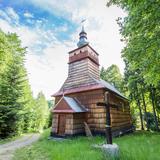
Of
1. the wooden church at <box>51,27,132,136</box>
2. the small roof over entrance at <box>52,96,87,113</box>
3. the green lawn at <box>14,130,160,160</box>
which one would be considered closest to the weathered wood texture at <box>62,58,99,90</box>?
the wooden church at <box>51,27,132,136</box>

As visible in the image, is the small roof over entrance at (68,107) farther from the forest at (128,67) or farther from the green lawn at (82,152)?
the forest at (128,67)

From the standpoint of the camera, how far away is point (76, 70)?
15.2 meters

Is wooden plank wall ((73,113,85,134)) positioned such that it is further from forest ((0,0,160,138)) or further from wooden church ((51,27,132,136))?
forest ((0,0,160,138))

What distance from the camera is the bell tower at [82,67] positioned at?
47.0 ft

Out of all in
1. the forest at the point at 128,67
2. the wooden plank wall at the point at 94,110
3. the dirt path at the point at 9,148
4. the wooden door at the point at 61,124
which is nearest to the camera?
the forest at the point at 128,67

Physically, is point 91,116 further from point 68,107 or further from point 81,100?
point 68,107

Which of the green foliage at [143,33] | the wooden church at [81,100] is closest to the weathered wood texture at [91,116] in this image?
the wooden church at [81,100]

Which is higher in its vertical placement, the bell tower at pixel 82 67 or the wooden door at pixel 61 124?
the bell tower at pixel 82 67

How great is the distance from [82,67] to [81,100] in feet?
11.3

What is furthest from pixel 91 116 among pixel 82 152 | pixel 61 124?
pixel 82 152

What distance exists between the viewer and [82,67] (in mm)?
14875

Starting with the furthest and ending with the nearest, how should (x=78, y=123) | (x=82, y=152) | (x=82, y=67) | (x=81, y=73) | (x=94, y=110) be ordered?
1. (x=82, y=67)
2. (x=81, y=73)
3. (x=94, y=110)
4. (x=78, y=123)
5. (x=82, y=152)

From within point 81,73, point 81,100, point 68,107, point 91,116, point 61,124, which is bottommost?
point 61,124

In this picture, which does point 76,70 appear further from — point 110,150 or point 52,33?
point 110,150
